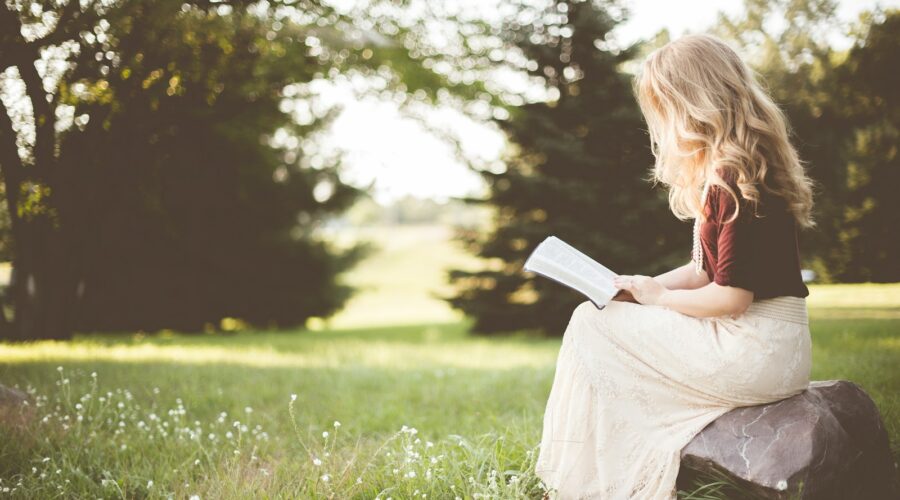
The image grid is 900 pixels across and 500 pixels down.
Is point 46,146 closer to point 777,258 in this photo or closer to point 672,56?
point 672,56

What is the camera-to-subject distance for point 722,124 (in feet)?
8.22

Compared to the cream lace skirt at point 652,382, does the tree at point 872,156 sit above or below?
above

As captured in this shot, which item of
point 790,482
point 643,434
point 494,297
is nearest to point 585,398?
point 643,434

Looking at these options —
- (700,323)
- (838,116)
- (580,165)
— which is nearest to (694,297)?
(700,323)

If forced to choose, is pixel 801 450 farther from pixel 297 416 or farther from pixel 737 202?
pixel 297 416

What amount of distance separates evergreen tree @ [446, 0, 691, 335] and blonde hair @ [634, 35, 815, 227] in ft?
19.0

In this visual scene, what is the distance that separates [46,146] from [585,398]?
15.6ft

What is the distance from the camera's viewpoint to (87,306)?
10492 mm

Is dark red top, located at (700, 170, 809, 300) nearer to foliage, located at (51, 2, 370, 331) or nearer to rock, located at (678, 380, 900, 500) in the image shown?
rock, located at (678, 380, 900, 500)

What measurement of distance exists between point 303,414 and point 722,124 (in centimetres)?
343

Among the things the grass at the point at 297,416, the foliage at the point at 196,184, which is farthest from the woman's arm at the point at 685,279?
the foliage at the point at 196,184

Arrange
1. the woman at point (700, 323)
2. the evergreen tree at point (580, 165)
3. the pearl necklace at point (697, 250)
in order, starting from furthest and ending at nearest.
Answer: the evergreen tree at point (580, 165) < the pearl necklace at point (697, 250) < the woman at point (700, 323)

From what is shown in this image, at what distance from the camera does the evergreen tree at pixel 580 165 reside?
849cm

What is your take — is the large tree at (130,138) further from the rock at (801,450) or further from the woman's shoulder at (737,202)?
the rock at (801,450)
